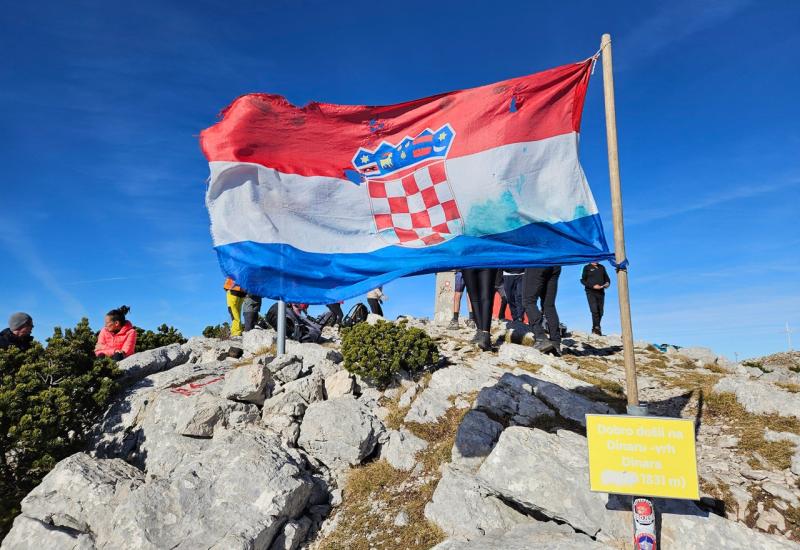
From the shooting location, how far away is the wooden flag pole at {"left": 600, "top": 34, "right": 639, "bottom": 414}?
482cm

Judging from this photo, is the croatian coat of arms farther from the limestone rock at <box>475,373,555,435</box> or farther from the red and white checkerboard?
the limestone rock at <box>475,373,555,435</box>

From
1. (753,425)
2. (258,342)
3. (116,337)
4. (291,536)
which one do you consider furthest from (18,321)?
(753,425)

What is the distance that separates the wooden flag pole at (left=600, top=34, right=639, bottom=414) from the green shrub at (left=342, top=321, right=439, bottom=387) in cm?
457

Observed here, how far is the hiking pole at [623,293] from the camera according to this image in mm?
4539

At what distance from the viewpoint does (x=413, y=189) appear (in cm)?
611

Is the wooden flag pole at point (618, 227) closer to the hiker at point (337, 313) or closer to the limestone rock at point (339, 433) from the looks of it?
the limestone rock at point (339, 433)

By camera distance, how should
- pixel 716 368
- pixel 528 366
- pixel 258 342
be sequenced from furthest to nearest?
pixel 258 342 → pixel 716 368 → pixel 528 366

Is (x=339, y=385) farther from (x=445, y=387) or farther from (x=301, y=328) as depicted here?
(x=301, y=328)

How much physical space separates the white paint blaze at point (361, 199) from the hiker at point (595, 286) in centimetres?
980

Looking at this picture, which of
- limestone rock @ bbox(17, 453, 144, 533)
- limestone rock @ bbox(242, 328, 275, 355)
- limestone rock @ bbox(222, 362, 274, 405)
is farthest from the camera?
limestone rock @ bbox(242, 328, 275, 355)

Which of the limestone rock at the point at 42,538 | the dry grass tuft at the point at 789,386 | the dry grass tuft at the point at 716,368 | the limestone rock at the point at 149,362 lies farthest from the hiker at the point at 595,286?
the limestone rock at the point at 42,538

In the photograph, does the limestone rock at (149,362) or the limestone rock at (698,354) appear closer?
the limestone rock at (149,362)

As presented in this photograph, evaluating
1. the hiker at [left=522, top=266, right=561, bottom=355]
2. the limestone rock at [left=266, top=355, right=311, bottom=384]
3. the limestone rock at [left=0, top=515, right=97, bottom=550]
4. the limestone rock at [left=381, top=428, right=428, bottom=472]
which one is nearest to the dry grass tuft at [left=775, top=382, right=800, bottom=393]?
the hiker at [left=522, top=266, right=561, bottom=355]

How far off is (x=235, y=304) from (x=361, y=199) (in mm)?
9537
